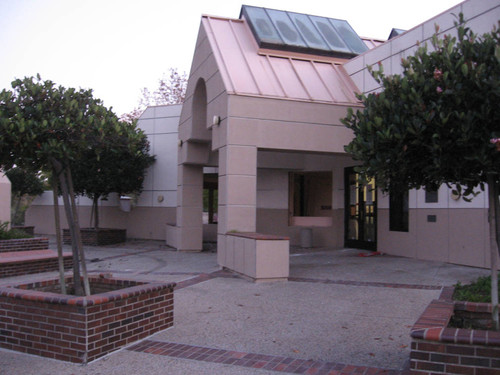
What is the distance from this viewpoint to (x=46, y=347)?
5078 mm

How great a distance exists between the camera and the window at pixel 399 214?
40.6 feet

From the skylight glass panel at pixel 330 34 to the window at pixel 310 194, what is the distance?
4.90 metres

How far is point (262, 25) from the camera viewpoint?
522 inches

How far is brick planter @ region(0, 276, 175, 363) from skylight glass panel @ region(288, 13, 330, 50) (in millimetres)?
9594

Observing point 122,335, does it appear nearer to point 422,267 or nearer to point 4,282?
point 4,282

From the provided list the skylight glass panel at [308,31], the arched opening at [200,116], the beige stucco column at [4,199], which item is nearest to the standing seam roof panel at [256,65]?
the skylight glass panel at [308,31]

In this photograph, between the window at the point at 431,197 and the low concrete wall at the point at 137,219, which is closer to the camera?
the window at the point at 431,197

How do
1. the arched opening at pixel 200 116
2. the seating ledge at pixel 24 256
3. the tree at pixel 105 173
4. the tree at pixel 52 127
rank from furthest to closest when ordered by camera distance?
1. the tree at pixel 105 173
2. the arched opening at pixel 200 116
3. the seating ledge at pixel 24 256
4. the tree at pixel 52 127

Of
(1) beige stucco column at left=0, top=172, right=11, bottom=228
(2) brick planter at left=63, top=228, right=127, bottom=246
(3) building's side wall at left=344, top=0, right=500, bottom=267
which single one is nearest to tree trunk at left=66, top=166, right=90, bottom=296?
(3) building's side wall at left=344, top=0, right=500, bottom=267

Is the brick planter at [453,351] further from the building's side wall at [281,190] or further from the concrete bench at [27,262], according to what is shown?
the building's side wall at [281,190]

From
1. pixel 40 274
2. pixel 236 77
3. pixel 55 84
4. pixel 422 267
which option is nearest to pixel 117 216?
pixel 40 274

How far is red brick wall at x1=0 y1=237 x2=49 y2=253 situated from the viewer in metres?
11.7

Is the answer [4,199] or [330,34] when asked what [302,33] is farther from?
[4,199]

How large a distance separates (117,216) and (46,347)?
1671 cm
